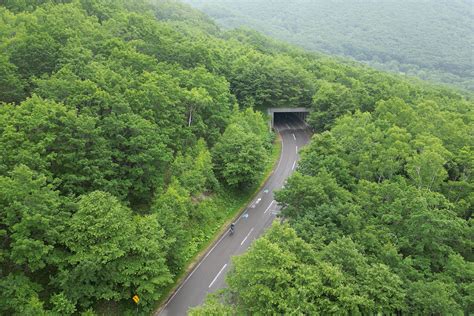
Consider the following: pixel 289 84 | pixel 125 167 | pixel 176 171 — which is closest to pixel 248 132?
pixel 176 171

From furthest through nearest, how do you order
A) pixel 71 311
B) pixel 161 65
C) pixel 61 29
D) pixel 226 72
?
pixel 226 72 < pixel 161 65 < pixel 61 29 < pixel 71 311

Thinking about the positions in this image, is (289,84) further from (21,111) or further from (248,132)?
(21,111)

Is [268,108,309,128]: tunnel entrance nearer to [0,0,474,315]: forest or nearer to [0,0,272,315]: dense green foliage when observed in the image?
[0,0,474,315]: forest

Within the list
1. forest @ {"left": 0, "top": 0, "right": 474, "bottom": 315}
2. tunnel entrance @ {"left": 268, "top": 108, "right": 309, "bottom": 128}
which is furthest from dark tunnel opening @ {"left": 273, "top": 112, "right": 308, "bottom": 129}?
forest @ {"left": 0, "top": 0, "right": 474, "bottom": 315}

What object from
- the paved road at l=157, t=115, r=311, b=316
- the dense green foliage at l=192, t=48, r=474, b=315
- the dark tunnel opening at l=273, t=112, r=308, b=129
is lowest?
the paved road at l=157, t=115, r=311, b=316

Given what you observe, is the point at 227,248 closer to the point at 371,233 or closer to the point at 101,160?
the point at 371,233

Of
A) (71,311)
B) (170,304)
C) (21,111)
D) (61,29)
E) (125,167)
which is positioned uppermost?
(61,29)

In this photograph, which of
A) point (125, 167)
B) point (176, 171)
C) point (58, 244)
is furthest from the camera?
point (176, 171)
